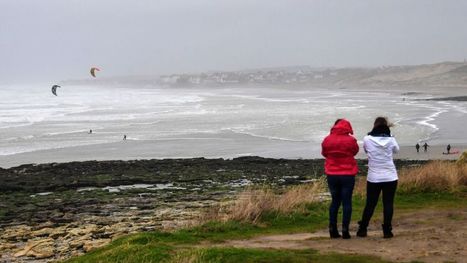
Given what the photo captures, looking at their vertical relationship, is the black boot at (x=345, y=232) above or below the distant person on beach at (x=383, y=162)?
below

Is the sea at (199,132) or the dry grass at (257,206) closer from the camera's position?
the dry grass at (257,206)

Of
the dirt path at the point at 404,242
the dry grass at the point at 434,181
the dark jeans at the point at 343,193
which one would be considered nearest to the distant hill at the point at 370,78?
the dry grass at the point at 434,181

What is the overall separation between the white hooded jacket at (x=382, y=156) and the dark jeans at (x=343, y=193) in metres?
0.33

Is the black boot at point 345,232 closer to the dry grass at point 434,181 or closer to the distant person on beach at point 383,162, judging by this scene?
the distant person on beach at point 383,162

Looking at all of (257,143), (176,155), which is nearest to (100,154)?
(176,155)

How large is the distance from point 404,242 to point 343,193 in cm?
96

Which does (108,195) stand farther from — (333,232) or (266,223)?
(333,232)

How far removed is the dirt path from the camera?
256 inches

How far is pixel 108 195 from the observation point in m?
18.4

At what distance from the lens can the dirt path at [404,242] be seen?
6496mm

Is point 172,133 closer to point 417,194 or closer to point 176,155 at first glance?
point 176,155

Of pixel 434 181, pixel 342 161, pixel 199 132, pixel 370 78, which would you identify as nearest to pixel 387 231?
pixel 342 161

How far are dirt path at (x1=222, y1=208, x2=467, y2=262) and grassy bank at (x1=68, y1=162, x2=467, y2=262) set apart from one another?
1.20 feet

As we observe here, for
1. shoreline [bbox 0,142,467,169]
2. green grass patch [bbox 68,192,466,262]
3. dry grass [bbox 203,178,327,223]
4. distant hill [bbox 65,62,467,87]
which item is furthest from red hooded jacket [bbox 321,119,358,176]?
distant hill [bbox 65,62,467,87]
